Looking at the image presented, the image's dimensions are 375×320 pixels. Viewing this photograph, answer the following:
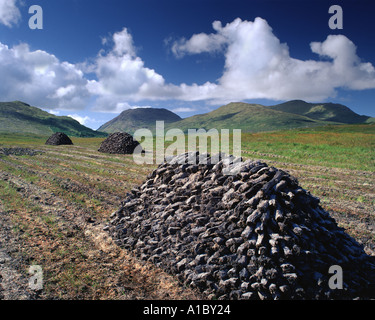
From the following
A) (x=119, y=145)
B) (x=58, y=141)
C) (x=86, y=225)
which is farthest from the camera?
(x=58, y=141)

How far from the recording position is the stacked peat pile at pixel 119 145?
113 ft

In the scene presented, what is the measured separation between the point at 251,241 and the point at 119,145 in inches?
1253

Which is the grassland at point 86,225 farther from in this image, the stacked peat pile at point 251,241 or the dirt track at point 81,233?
the stacked peat pile at point 251,241

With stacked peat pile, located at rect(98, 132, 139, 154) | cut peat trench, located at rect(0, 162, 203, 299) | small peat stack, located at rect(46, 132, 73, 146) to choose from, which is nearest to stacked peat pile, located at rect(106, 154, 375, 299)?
cut peat trench, located at rect(0, 162, 203, 299)

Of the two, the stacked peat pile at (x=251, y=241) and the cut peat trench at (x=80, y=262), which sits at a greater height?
the stacked peat pile at (x=251, y=241)

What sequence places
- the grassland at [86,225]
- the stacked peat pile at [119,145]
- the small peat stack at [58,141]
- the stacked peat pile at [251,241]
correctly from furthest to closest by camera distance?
the small peat stack at [58,141] < the stacked peat pile at [119,145] < the grassland at [86,225] < the stacked peat pile at [251,241]

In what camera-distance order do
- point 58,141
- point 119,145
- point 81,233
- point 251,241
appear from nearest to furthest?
point 251,241 → point 81,233 → point 119,145 → point 58,141

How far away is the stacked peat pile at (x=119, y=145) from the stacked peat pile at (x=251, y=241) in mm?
27310

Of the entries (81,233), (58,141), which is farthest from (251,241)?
(58,141)

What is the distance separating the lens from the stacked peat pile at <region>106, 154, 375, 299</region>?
5559 mm

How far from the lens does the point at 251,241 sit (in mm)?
5898

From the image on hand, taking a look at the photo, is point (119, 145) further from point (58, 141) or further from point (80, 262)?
point (80, 262)

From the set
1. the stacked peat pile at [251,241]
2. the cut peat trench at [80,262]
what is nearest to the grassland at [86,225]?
the cut peat trench at [80,262]
